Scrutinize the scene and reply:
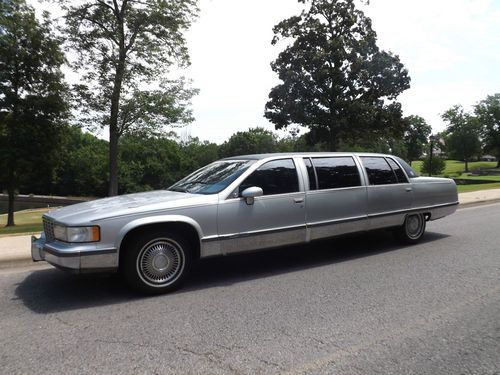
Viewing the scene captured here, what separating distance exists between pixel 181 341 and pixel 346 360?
4.47 ft

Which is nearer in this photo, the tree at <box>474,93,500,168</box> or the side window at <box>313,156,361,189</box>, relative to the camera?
the side window at <box>313,156,361,189</box>

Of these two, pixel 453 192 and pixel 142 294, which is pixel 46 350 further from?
pixel 453 192

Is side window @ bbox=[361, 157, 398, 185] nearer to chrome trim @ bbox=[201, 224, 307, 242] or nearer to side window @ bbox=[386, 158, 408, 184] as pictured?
side window @ bbox=[386, 158, 408, 184]

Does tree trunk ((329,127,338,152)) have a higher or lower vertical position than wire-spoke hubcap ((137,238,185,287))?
higher

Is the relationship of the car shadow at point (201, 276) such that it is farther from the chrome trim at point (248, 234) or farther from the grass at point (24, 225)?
the grass at point (24, 225)

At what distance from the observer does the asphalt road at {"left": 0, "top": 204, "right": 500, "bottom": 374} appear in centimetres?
324

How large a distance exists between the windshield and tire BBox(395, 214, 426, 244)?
10.6 feet

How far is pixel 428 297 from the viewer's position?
4648 millimetres

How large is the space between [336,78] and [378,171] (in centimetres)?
2838

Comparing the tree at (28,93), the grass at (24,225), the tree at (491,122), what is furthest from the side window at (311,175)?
the tree at (491,122)

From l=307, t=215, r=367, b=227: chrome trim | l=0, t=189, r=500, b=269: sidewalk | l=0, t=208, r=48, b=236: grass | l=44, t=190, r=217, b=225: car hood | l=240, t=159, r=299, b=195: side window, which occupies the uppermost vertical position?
l=240, t=159, r=299, b=195: side window

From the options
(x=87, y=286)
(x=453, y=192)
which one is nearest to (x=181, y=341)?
(x=87, y=286)

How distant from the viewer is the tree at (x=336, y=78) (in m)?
33.7

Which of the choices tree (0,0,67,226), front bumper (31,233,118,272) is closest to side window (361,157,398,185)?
front bumper (31,233,118,272)
